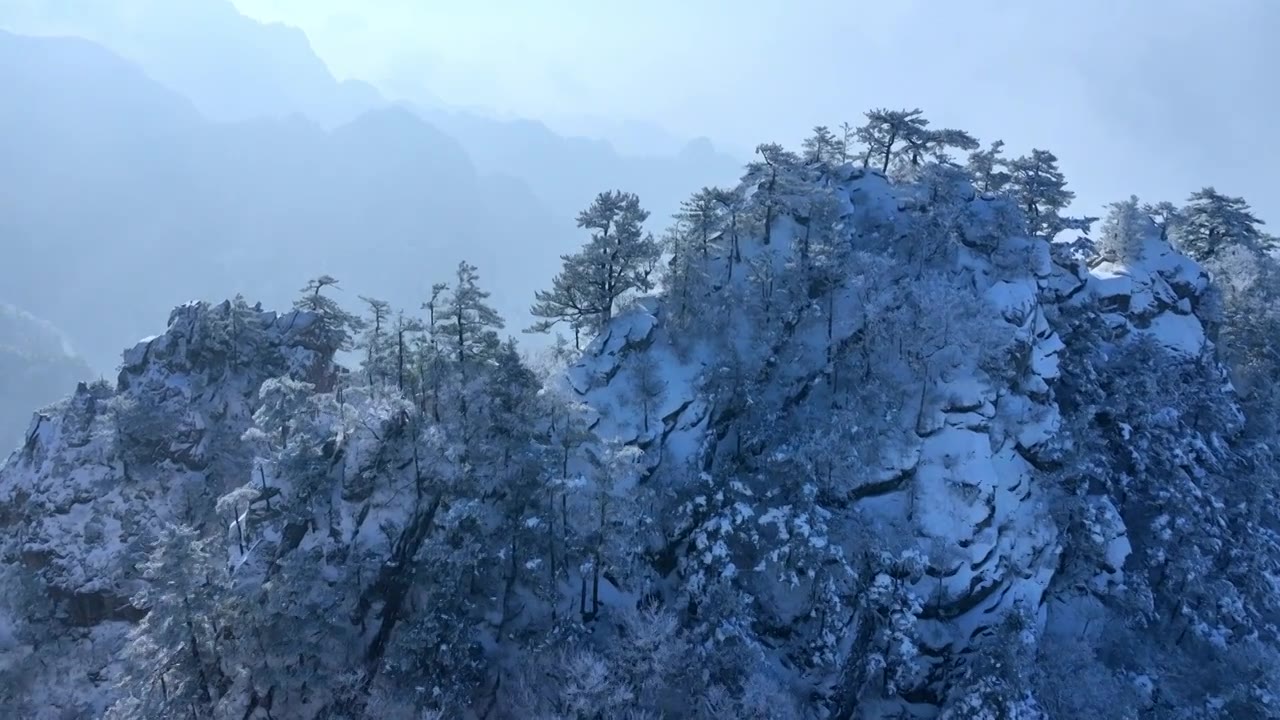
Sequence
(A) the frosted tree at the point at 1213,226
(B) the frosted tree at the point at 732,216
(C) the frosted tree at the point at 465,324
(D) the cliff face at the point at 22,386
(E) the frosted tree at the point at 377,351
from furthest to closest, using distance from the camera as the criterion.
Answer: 1. (D) the cliff face at the point at 22,386
2. (A) the frosted tree at the point at 1213,226
3. (B) the frosted tree at the point at 732,216
4. (E) the frosted tree at the point at 377,351
5. (C) the frosted tree at the point at 465,324

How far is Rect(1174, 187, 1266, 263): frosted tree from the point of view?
77.3m

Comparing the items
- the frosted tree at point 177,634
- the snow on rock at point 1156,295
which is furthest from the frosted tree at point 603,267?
the snow on rock at point 1156,295

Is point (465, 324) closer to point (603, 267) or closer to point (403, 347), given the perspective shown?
point (403, 347)

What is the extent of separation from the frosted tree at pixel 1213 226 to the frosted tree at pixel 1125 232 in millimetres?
14940

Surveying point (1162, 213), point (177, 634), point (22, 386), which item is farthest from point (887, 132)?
point (22, 386)

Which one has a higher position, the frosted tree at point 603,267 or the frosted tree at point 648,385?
the frosted tree at point 603,267

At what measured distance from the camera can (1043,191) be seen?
217 feet

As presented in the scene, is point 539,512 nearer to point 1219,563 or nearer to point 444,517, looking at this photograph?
point 444,517

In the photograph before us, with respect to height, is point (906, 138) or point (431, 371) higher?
point (906, 138)

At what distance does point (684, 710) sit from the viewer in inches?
1452

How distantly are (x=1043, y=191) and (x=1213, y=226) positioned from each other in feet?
95.2

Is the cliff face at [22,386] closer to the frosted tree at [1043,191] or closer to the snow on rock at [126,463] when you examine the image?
the snow on rock at [126,463]

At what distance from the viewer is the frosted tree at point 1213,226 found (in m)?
77.3

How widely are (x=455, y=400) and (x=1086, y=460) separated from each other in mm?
45451
